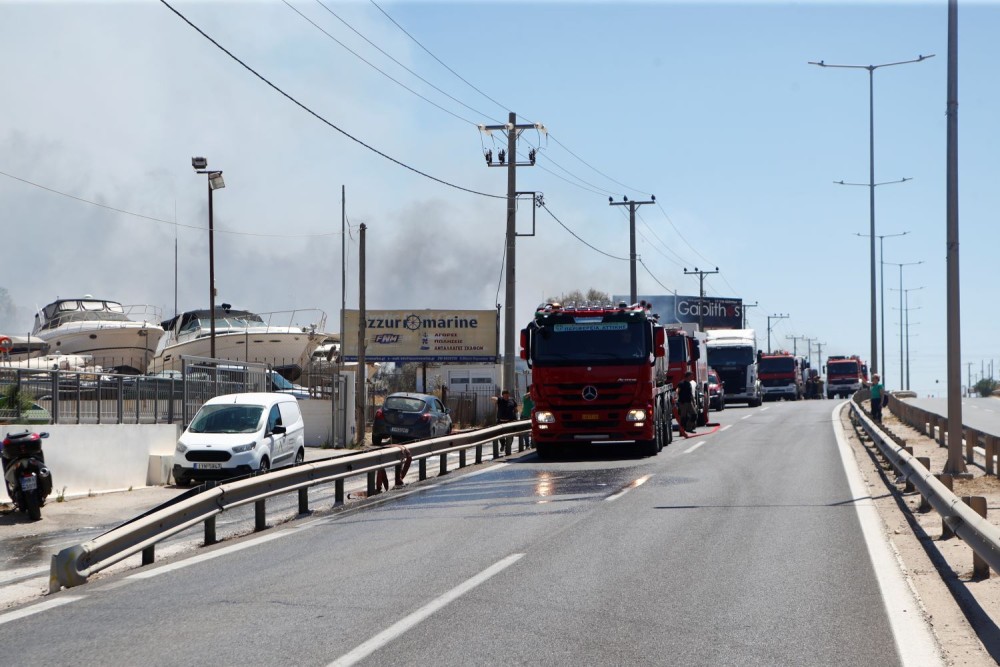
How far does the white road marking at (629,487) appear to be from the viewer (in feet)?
50.5

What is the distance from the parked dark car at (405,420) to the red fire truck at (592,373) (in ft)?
32.8

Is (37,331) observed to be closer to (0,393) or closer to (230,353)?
(230,353)

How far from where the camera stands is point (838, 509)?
13773 millimetres

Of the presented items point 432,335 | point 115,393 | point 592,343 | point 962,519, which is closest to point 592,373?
point 592,343

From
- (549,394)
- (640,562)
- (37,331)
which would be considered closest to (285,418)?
(549,394)

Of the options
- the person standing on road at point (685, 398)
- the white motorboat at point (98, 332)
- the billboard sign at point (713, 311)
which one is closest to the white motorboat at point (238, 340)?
the white motorboat at point (98, 332)

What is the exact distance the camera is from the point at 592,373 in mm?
23109

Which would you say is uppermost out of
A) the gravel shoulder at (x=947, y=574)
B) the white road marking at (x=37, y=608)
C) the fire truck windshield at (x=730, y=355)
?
the fire truck windshield at (x=730, y=355)

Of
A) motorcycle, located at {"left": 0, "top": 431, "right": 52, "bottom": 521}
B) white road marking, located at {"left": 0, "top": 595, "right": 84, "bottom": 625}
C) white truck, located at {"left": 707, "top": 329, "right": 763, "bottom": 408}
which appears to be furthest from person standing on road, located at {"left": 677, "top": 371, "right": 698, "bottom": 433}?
white road marking, located at {"left": 0, "top": 595, "right": 84, "bottom": 625}

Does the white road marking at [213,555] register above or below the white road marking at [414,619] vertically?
below

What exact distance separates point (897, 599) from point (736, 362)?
47.1 metres

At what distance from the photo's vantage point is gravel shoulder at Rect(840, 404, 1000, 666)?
275 inches

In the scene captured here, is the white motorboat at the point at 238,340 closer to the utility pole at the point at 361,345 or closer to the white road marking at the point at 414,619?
the utility pole at the point at 361,345

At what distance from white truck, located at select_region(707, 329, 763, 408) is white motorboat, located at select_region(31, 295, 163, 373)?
26047mm
